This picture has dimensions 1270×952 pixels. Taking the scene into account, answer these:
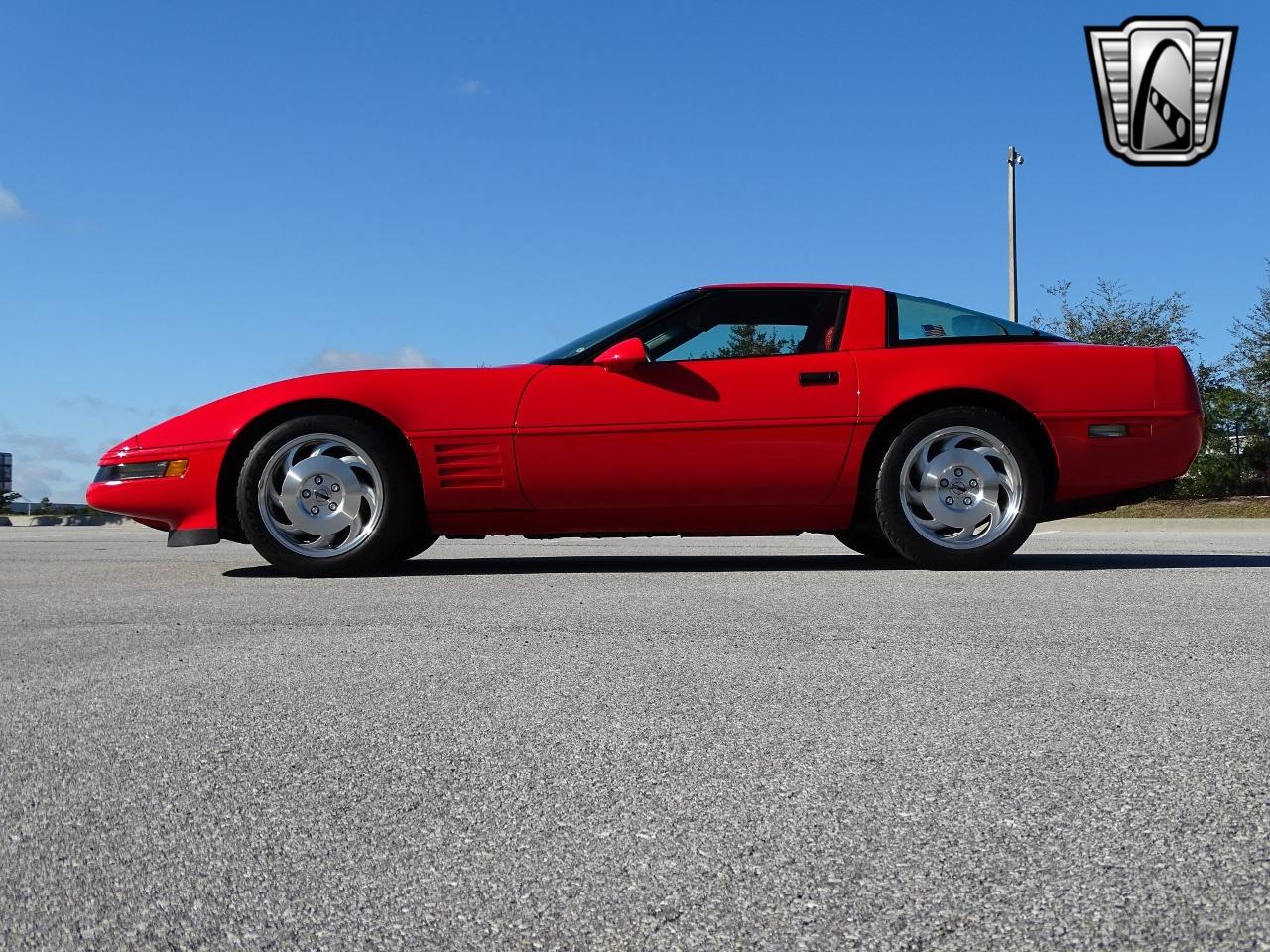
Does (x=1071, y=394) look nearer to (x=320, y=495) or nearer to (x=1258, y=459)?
(x=320, y=495)

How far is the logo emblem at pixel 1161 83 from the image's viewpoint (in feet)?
35.9

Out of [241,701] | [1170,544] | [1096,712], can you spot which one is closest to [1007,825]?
[1096,712]

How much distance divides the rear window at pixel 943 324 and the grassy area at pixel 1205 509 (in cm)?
1614

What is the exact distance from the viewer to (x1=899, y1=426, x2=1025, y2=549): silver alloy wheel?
225 inches

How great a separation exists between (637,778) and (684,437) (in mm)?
3682

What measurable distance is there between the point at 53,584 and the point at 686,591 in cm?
282

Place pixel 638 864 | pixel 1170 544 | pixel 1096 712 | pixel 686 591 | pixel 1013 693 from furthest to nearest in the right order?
pixel 1170 544 < pixel 686 591 < pixel 1013 693 < pixel 1096 712 < pixel 638 864

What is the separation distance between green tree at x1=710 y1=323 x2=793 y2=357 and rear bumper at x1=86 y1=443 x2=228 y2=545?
7.99 ft

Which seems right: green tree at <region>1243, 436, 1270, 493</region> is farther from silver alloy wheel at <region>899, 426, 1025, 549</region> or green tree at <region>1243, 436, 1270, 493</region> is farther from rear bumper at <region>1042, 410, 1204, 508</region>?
silver alloy wheel at <region>899, 426, 1025, 549</region>

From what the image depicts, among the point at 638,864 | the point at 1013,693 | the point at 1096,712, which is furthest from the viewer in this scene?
the point at 1013,693

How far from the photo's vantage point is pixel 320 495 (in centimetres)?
572

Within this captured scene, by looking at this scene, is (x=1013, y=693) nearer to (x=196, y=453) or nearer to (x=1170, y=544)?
(x=196, y=453)

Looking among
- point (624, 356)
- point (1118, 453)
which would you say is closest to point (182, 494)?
point (624, 356)

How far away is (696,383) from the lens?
5777 millimetres
